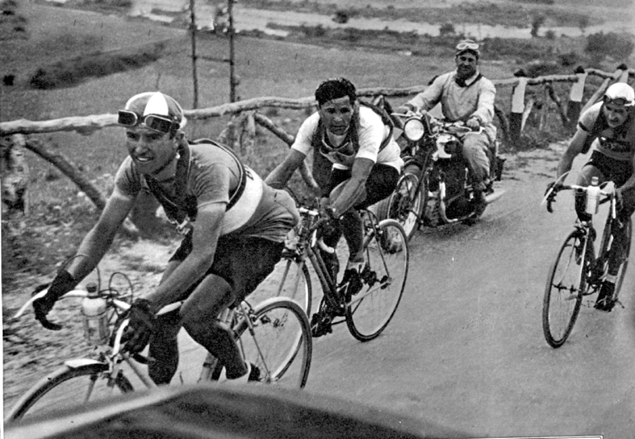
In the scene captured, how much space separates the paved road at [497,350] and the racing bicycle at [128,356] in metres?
0.15

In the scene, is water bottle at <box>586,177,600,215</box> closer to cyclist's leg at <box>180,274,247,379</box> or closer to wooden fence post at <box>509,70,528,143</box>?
wooden fence post at <box>509,70,528,143</box>

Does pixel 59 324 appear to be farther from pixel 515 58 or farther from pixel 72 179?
pixel 515 58

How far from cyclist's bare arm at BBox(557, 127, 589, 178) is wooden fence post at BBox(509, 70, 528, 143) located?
23 centimetres

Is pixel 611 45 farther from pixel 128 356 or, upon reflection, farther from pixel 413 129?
pixel 128 356

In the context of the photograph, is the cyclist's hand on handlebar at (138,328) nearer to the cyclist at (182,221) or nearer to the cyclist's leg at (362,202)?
the cyclist at (182,221)

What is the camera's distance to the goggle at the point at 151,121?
284 cm

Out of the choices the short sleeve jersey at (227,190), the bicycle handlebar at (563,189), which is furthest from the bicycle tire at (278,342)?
the bicycle handlebar at (563,189)

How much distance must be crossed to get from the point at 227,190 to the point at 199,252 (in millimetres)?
227

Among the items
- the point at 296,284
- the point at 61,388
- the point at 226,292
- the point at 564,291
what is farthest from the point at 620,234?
the point at 61,388

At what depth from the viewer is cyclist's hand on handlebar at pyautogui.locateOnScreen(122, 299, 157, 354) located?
2.67 meters

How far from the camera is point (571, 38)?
369 centimetres

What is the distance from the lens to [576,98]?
3768 mm

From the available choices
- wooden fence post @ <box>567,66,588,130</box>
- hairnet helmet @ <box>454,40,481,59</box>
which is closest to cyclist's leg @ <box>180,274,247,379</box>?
hairnet helmet @ <box>454,40,481,59</box>

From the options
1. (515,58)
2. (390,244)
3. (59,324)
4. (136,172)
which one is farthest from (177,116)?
(515,58)
